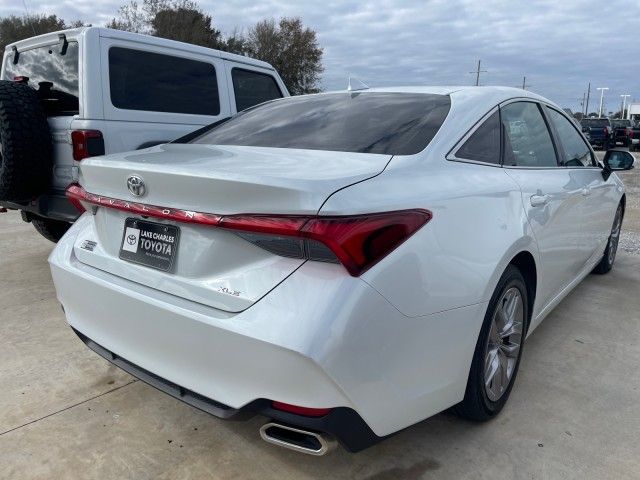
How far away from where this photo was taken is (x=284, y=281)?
171 cm

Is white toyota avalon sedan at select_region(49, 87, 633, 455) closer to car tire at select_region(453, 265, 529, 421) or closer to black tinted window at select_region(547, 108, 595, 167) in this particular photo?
car tire at select_region(453, 265, 529, 421)

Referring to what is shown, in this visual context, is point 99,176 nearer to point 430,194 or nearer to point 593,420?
point 430,194

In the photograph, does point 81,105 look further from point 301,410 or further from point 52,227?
point 301,410

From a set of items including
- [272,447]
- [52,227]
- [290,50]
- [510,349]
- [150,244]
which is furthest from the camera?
[290,50]

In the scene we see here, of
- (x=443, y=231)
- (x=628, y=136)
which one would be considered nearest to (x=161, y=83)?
(x=443, y=231)

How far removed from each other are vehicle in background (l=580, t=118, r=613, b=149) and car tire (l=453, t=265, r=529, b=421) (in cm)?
2526

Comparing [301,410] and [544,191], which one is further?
[544,191]

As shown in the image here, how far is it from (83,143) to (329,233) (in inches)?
119

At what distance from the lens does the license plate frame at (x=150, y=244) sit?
1.97m

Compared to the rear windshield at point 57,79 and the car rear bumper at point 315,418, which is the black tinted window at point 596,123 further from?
the car rear bumper at point 315,418

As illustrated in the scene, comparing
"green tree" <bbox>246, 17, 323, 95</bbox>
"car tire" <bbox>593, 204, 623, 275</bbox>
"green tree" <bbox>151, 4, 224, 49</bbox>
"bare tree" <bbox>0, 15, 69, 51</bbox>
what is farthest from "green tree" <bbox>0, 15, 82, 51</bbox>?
"car tire" <bbox>593, 204, 623, 275</bbox>

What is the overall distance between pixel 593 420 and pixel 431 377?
3.75 feet

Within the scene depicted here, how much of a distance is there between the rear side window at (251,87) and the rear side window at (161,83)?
12.7 inches

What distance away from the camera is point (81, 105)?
4141 millimetres
